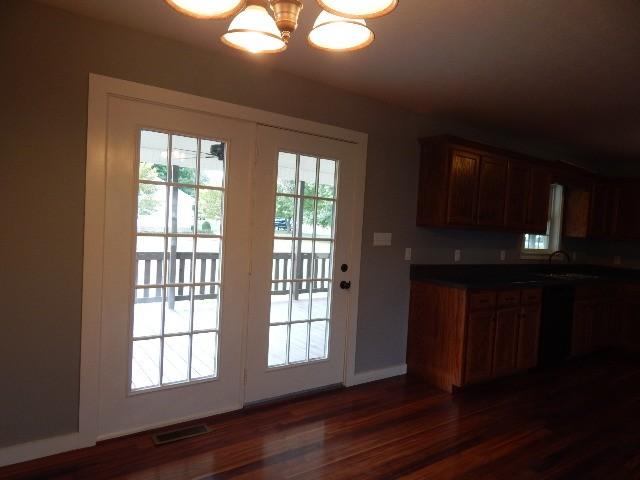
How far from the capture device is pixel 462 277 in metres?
4.21

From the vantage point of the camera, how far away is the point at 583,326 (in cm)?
457

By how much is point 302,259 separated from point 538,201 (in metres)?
2.76

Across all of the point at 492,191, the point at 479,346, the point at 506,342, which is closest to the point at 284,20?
the point at 479,346

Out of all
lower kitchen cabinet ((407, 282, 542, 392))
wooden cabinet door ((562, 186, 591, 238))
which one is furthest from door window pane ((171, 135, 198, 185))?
wooden cabinet door ((562, 186, 591, 238))

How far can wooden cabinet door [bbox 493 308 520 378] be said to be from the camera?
12.0 ft

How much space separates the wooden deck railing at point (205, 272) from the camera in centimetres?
258

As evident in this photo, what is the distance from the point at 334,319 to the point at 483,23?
7.45 feet

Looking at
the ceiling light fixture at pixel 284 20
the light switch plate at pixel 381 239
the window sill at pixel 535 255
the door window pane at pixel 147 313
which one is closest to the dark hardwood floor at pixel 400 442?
the door window pane at pixel 147 313

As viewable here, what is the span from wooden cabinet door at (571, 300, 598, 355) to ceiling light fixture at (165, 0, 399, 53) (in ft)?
13.8

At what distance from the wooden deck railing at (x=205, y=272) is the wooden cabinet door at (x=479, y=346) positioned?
49.4 inches

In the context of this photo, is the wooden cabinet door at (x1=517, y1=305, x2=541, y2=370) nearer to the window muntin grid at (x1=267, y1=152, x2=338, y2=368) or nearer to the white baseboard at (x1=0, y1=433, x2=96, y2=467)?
the window muntin grid at (x1=267, y1=152, x2=338, y2=368)

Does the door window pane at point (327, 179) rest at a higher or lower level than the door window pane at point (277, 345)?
higher

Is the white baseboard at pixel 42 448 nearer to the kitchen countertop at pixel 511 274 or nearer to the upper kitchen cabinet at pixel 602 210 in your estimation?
the kitchen countertop at pixel 511 274

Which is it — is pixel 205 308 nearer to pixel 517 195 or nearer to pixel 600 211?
pixel 517 195
